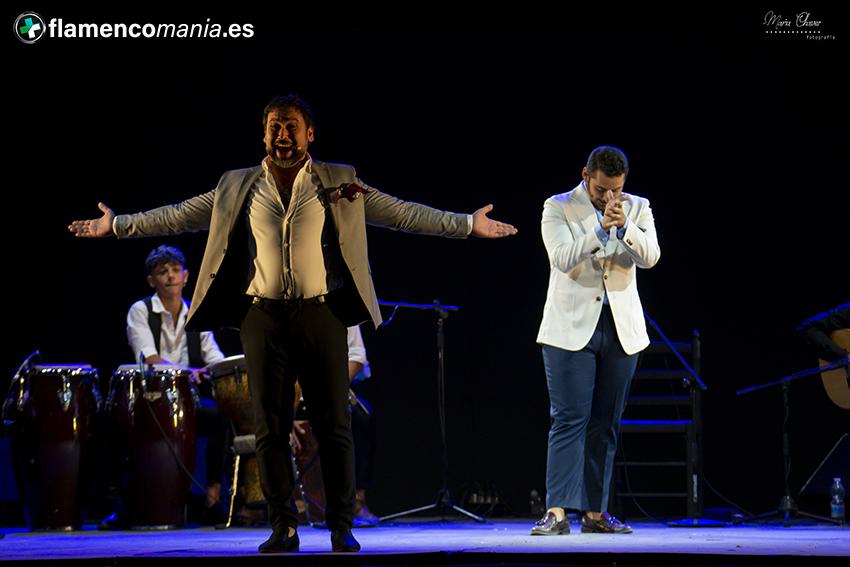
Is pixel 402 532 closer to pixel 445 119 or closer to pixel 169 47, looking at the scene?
pixel 445 119

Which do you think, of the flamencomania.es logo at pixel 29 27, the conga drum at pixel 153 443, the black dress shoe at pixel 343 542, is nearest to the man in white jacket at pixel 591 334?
the black dress shoe at pixel 343 542

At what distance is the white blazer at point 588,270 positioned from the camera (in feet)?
15.5

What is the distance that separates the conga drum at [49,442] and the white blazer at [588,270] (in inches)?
100

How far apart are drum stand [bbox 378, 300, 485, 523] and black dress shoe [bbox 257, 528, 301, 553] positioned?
86.0 inches

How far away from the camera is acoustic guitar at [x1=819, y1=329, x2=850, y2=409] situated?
6410 millimetres

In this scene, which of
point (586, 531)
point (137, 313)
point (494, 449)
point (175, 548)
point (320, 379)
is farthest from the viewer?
point (494, 449)

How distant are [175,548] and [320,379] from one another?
943 mm

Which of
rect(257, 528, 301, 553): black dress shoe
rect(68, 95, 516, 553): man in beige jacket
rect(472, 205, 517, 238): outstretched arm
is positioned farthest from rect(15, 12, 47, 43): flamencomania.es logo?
rect(257, 528, 301, 553): black dress shoe

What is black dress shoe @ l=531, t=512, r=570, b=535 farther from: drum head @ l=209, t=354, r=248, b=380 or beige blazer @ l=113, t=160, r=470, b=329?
drum head @ l=209, t=354, r=248, b=380

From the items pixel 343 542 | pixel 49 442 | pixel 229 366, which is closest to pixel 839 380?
pixel 229 366

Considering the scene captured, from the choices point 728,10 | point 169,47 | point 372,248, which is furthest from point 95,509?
point 728,10

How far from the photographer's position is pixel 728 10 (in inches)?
268

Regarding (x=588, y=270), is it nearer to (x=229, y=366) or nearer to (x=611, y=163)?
(x=611, y=163)

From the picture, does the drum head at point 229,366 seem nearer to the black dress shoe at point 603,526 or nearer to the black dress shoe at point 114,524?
the black dress shoe at point 114,524
